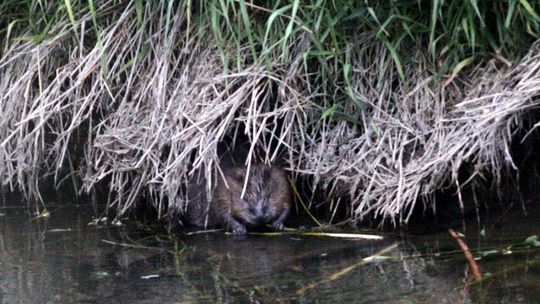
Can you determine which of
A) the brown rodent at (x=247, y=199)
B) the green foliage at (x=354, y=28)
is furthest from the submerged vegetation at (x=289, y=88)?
the brown rodent at (x=247, y=199)

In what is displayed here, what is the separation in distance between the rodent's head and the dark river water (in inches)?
5.7

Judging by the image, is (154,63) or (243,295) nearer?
(243,295)

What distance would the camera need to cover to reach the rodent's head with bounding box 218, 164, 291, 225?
17.5 feet

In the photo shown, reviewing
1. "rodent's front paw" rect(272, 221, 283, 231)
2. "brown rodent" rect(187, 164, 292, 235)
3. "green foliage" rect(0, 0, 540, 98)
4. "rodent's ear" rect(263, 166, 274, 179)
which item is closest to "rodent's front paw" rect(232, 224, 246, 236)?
"brown rodent" rect(187, 164, 292, 235)

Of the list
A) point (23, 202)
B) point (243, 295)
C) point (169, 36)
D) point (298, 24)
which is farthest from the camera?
point (23, 202)

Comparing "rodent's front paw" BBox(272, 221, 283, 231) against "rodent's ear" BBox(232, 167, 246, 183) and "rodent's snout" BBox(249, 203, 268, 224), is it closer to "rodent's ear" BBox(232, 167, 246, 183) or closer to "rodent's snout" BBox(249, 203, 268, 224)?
"rodent's snout" BBox(249, 203, 268, 224)

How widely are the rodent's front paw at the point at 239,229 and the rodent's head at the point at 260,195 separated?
0.04 meters

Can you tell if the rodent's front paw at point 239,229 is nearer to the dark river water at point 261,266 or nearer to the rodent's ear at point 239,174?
the dark river water at point 261,266

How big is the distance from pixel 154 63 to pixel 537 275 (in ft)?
7.10

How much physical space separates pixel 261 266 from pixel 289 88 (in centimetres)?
87

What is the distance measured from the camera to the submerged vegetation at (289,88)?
15.4 ft

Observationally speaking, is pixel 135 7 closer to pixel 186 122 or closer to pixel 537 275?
pixel 186 122

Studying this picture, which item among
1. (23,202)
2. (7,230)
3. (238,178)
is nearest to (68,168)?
(23,202)

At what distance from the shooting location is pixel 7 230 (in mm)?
5438
